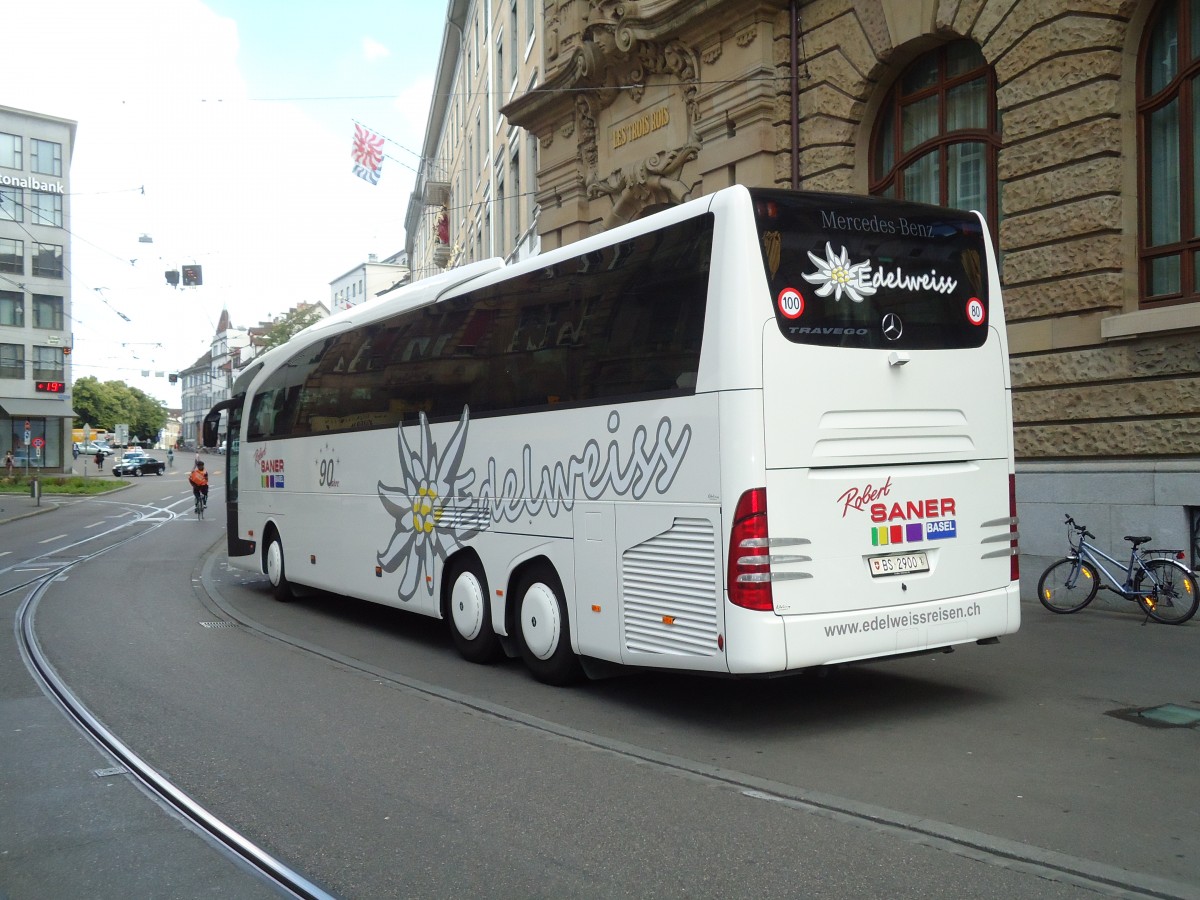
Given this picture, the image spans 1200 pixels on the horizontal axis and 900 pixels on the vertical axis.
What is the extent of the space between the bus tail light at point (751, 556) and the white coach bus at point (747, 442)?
0.04ft

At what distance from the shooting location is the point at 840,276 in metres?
7.04

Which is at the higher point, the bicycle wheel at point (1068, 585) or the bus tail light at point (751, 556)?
the bus tail light at point (751, 556)

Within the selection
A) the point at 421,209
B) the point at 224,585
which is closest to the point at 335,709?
the point at 224,585

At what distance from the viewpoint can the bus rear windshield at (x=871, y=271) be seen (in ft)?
22.6

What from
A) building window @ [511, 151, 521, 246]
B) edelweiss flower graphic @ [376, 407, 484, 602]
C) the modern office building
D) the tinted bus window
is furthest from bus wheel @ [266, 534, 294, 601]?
the modern office building

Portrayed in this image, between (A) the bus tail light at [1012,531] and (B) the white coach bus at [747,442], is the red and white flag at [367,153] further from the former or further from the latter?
(A) the bus tail light at [1012,531]

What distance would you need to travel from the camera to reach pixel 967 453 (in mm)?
7512

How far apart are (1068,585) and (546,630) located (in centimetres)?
600

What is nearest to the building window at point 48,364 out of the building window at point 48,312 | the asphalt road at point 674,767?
the building window at point 48,312

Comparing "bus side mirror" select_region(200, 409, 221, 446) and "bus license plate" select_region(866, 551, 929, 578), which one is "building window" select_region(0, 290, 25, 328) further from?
"bus license plate" select_region(866, 551, 929, 578)

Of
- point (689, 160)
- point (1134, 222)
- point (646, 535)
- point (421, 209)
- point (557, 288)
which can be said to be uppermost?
point (421, 209)

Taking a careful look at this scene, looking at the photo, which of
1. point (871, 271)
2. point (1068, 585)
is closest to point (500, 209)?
point (1068, 585)

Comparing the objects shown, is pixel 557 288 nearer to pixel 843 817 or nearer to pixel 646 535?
pixel 646 535

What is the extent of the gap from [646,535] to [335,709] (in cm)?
249
